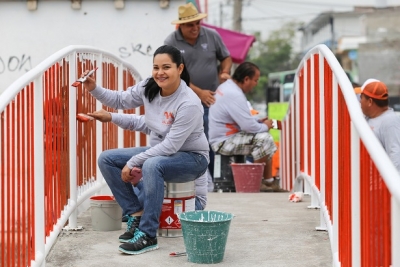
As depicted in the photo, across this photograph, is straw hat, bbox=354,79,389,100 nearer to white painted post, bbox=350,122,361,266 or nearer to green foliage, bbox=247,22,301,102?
white painted post, bbox=350,122,361,266

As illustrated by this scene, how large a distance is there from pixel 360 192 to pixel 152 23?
28.7 feet

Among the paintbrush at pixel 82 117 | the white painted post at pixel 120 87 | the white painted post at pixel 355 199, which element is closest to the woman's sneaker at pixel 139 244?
the paintbrush at pixel 82 117

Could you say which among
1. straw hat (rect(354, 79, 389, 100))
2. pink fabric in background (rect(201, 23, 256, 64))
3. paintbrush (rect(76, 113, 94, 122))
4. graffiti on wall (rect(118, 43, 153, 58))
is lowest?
paintbrush (rect(76, 113, 94, 122))

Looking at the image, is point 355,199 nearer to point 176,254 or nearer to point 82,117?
point 176,254

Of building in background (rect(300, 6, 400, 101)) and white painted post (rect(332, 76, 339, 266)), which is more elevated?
building in background (rect(300, 6, 400, 101))

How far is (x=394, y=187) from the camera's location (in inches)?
85.8

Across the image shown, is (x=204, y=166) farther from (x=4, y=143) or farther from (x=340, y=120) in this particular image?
(x=4, y=143)

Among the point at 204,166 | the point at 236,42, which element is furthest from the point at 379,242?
the point at 236,42

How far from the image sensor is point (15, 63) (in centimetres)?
1168

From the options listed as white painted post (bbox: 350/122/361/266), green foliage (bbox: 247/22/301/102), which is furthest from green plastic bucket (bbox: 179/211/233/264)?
green foliage (bbox: 247/22/301/102)

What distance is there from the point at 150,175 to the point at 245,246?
0.75m

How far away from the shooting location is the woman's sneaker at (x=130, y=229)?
4867 mm

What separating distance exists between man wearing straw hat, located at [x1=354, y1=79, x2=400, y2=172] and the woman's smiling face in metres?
1.71

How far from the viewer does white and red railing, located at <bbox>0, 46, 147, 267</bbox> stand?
11.1 ft
